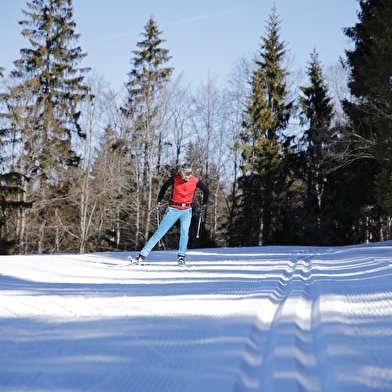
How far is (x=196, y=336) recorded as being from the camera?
3.02m

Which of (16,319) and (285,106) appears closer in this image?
(16,319)

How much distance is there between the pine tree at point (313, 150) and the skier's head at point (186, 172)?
2479 centimetres

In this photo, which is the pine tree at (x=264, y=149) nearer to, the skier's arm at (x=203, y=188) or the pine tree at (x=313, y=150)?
the pine tree at (x=313, y=150)

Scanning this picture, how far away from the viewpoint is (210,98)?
107 ft

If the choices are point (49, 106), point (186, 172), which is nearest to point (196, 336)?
point (186, 172)

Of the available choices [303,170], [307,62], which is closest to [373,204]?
[303,170]

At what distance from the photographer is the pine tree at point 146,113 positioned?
96.7 ft

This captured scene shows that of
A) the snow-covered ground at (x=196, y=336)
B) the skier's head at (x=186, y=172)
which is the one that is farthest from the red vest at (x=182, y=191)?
the snow-covered ground at (x=196, y=336)

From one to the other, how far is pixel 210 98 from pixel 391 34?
1919 cm

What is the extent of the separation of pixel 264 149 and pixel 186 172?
2414 centimetres

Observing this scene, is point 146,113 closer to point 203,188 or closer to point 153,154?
point 153,154

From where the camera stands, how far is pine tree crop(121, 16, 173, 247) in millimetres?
29469

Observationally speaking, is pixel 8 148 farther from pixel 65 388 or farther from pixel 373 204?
pixel 65 388

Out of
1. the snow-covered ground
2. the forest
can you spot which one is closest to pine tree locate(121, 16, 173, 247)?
the forest
